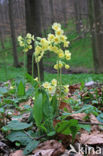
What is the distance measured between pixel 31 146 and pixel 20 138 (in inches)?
4.7

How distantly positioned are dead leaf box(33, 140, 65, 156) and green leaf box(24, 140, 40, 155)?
0.03m

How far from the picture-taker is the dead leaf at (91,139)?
1353mm

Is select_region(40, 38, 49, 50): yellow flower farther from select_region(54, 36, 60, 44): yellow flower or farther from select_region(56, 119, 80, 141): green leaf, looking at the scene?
select_region(56, 119, 80, 141): green leaf

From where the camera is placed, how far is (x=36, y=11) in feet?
14.5

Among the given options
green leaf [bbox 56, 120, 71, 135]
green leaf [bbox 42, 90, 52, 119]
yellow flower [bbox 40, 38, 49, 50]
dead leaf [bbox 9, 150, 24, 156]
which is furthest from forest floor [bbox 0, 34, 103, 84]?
dead leaf [bbox 9, 150, 24, 156]

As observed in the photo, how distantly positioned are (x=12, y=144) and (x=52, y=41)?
81 centimetres

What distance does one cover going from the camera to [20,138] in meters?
1.36

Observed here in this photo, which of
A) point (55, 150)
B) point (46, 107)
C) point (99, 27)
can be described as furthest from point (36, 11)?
point (99, 27)

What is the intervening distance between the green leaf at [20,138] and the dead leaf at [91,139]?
39 centimetres

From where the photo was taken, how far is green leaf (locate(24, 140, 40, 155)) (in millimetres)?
1256

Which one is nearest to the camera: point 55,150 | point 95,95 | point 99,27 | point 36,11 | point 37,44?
point 55,150

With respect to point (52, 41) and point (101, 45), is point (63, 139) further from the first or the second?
point (101, 45)

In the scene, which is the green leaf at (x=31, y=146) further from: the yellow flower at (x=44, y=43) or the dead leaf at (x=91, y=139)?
the yellow flower at (x=44, y=43)

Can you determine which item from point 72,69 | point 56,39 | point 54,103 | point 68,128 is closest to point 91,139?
point 68,128
